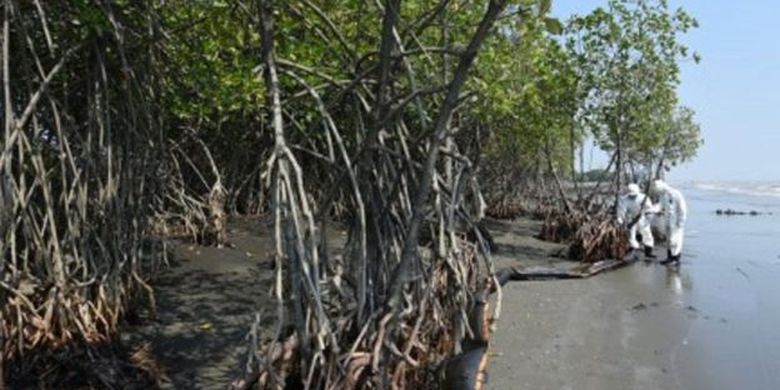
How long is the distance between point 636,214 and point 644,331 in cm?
610

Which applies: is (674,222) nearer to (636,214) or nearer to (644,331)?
(636,214)

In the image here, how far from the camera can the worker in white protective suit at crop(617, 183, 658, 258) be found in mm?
13273

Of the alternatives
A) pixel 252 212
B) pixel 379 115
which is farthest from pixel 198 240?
pixel 379 115

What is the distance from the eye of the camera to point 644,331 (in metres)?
7.62

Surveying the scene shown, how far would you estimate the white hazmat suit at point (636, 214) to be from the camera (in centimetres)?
1328

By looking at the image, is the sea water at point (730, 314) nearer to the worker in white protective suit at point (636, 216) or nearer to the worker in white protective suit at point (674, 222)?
the worker in white protective suit at point (674, 222)

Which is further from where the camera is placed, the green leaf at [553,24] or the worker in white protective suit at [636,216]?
the worker in white protective suit at [636,216]

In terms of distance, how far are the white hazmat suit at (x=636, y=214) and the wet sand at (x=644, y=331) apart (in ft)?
3.09

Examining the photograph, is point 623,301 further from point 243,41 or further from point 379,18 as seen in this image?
point 243,41

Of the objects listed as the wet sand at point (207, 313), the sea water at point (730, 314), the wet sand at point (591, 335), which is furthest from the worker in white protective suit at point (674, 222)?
the wet sand at point (207, 313)

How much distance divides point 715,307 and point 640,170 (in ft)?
54.1

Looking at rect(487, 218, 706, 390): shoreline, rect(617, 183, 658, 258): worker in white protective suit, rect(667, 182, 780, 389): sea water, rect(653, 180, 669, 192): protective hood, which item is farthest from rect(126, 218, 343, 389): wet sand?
rect(653, 180, 669, 192): protective hood

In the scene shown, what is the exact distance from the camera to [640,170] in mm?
24859

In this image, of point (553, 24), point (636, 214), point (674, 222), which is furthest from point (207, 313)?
point (636, 214)
